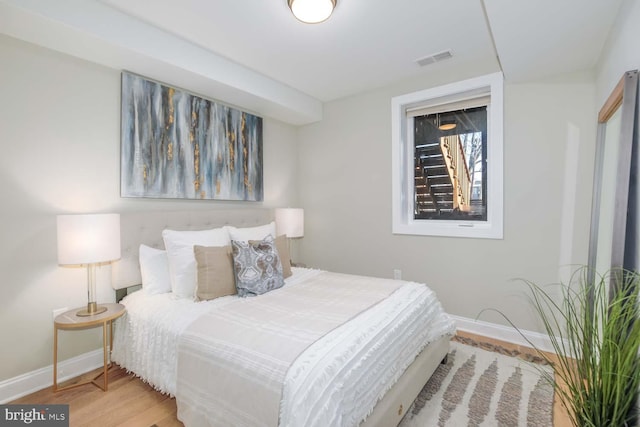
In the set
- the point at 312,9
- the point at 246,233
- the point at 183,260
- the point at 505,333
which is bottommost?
the point at 505,333

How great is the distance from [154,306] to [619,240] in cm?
274

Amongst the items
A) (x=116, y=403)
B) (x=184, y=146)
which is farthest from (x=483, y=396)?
(x=184, y=146)

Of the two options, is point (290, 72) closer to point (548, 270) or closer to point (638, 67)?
point (638, 67)

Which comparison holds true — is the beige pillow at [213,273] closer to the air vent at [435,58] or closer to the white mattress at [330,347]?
the white mattress at [330,347]

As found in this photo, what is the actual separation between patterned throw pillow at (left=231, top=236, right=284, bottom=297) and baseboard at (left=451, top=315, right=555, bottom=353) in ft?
6.29

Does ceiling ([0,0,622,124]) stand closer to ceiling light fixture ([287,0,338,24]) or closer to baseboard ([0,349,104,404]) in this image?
ceiling light fixture ([287,0,338,24])

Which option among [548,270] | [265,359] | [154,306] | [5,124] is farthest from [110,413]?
[548,270]

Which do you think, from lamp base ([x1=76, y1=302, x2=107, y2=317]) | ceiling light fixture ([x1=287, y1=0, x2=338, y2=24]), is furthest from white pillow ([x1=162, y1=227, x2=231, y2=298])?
ceiling light fixture ([x1=287, y1=0, x2=338, y2=24])

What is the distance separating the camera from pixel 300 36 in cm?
245

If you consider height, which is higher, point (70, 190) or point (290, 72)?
point (290, 72)

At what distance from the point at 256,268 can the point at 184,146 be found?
146 cm

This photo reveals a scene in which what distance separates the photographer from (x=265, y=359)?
52.7 inches

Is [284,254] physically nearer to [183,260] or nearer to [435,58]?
[183,260]

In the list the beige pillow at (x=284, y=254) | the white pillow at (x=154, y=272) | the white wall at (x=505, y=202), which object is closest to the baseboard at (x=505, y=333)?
the white wall at (x=505, y=202)
